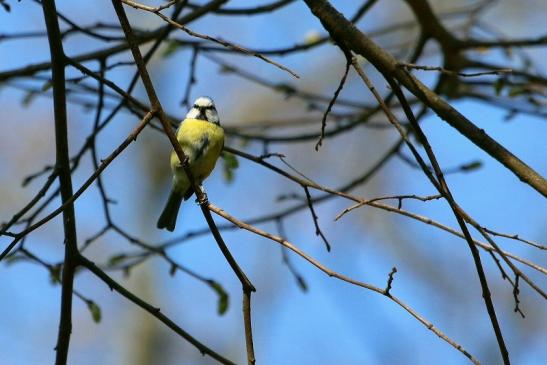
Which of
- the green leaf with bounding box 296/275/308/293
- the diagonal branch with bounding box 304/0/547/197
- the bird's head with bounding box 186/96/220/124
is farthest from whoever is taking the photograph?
the bird's head with bounding box 186/96/220/124

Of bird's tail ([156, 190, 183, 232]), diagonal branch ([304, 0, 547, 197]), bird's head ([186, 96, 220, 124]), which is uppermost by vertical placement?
bird's head ([186, 96, 220, 124])

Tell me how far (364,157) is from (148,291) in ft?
15.5

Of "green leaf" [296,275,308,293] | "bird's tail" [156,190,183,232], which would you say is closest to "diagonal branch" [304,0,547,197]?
"green leaf" [296,275,308,293]

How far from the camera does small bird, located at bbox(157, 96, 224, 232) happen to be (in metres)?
3.97

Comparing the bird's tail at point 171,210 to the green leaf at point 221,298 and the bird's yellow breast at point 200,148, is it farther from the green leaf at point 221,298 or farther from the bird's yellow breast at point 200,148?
the green leaf at point 221,298

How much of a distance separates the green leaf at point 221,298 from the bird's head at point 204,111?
105cm

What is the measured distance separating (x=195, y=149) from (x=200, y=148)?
1.3 inches

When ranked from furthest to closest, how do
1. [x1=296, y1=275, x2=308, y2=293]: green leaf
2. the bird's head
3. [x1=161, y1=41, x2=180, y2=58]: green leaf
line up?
the bird's head < [x1=161, y1=41, x2=180, y2=58]: green leaf < [x1=296, y1=275, x2=308, y2=293]: green leaf

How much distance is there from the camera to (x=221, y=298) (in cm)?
359

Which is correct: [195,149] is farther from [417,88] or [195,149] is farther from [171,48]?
[417,88]

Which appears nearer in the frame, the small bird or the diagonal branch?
the diagonal branch

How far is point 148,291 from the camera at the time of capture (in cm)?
1377

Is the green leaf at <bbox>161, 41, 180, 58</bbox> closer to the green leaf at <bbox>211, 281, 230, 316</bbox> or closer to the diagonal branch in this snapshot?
the green leaf at <bbox>211, 281, 230, 316</bbox>

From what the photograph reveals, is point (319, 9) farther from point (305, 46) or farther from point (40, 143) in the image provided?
point (40, 143)
